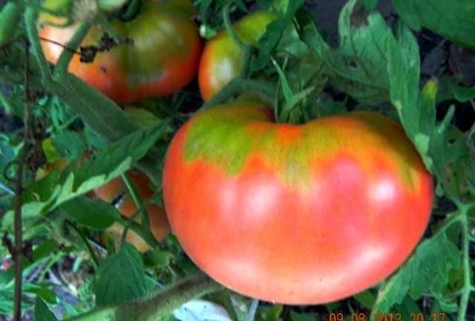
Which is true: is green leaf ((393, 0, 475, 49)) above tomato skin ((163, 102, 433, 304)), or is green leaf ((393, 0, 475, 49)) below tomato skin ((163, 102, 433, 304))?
above

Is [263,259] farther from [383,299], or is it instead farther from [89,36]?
[89,36]

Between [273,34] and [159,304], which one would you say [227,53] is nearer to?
[273,34]

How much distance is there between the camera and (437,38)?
865 mm

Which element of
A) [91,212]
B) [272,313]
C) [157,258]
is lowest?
[272,313]

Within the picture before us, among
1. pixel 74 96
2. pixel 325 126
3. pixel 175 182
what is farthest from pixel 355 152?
pixel 74 96

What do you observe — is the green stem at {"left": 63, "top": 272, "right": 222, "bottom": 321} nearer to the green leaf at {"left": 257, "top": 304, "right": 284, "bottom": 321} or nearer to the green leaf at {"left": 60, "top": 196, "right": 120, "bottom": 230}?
the green leaf at {"left": 60, "top": 196, "right": 120, "bottom": 230}

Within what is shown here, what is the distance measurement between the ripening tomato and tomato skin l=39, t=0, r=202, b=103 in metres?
0.09

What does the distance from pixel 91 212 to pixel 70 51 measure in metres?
0.14

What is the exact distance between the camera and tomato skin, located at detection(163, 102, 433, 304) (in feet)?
1.48

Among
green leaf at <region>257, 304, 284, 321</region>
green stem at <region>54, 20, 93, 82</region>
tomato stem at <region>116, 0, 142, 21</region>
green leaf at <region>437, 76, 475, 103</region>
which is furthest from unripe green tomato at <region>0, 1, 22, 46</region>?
green leaf at <region>257, 304, 284, 321</region>

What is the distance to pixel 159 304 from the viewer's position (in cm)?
57

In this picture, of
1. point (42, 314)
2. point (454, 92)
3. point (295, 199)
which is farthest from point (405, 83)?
point (42, 314)

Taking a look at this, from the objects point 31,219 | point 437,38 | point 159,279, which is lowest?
point 159,279

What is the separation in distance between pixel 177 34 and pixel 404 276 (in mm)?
367
